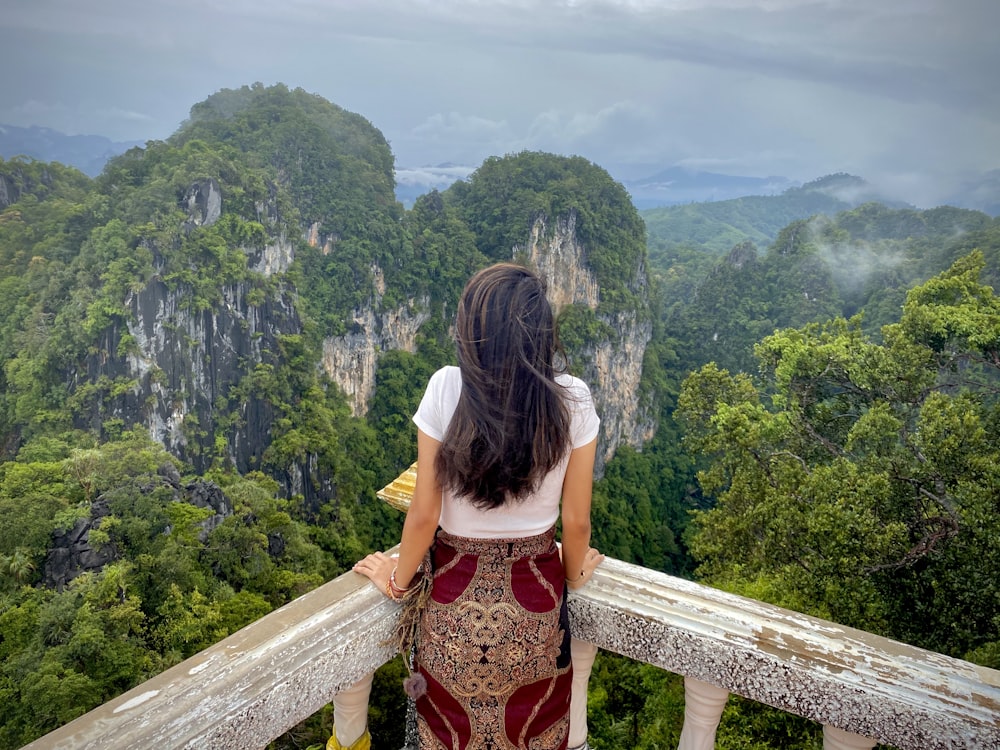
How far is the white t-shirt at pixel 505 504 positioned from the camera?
130cm

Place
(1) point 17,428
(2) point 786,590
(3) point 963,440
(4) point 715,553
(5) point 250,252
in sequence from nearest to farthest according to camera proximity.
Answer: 1. (3) point 963,440
2. (2) point 786,590
3. (4) point 715,553
4. (1) point 17,428
5. (5) point 250,252

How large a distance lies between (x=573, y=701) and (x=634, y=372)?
34.0 metres

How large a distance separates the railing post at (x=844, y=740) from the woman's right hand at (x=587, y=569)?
545 mm

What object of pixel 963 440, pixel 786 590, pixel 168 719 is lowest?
pixel 786 590

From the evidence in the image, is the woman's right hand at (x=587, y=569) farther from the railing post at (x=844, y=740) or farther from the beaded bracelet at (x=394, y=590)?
the railing post at (x=844, y=740)

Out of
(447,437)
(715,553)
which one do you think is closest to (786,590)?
(715,553)

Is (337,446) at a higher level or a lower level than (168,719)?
lower

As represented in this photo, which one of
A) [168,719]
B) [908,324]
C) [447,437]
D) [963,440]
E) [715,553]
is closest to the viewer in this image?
[168,719]

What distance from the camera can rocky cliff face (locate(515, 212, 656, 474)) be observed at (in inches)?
1254

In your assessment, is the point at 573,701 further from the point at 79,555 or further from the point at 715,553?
the point at 79,555

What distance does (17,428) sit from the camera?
18562 mm

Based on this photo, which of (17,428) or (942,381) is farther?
(17,428)

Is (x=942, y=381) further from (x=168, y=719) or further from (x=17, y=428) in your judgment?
(x=17, y=428)

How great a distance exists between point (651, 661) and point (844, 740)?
15.2 inches
